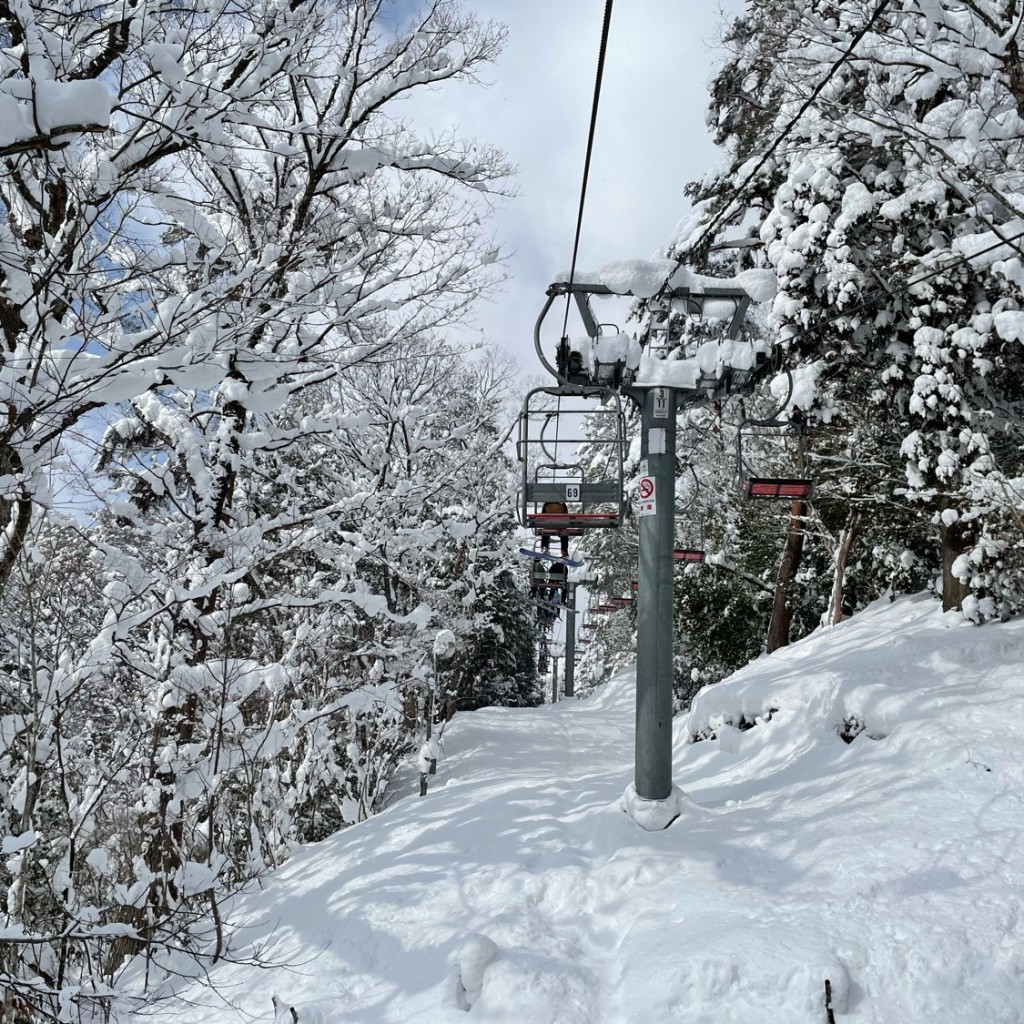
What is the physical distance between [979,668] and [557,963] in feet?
17.5

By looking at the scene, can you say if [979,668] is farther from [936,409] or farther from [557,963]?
[557,963]

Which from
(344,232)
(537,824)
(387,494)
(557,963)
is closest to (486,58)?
(344,232)

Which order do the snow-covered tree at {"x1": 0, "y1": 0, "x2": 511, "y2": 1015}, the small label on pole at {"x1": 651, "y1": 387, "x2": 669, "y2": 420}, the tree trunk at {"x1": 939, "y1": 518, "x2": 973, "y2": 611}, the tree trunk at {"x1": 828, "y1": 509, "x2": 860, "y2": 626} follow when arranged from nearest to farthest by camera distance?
the snow-covered tree at {"x1": 0, "y1": 0, "x2": 511, "y2": 1015} → the small label on pole at {"x1": 651, "y1": 387, "x2": 669, "y2": 420} → the tree trunk at {"x1": 939, "y1": 518, "x2": 973, "y2": 611} → the tree trunk at {"x1": 828, "y1": 509, "x2": 860, "y2": 626}

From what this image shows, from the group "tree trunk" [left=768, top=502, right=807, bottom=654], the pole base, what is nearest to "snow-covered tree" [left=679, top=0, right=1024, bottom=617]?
the pole base

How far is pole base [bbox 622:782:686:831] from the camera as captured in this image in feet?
18.2

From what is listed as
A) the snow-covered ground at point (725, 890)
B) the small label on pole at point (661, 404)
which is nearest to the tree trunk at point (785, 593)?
the snow-covered ground at point (725, 890)

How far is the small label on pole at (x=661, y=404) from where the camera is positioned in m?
6.17

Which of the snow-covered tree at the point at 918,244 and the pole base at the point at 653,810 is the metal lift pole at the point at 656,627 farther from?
the snow-covered tree at the point at 918,244

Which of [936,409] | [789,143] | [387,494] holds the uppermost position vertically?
[789,143]

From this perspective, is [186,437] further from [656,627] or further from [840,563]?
[840,563]

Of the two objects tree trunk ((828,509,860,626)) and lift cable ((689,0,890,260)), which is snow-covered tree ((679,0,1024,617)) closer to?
tree trunk ((828,509,860,626))

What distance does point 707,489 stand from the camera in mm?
18344

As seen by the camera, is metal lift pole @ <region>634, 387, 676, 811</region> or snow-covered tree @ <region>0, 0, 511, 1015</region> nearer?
snow-covered tree @ <region>0, 0, 511, 1015</region>

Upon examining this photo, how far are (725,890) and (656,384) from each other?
372 cm
